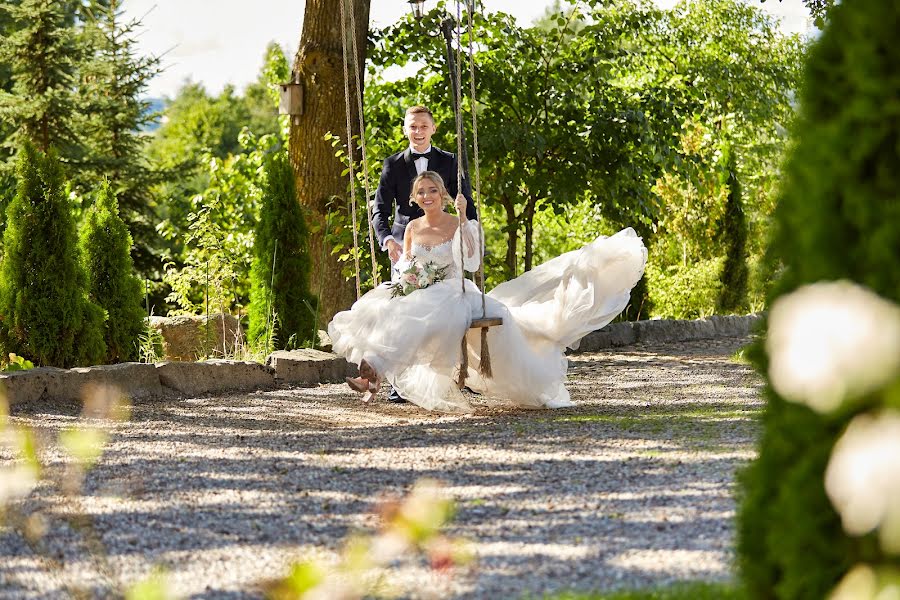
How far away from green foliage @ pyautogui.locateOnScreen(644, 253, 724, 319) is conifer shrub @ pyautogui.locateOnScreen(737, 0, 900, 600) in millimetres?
12549

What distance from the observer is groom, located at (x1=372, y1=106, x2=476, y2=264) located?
7.38m

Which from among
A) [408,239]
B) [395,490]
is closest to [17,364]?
[408,239]

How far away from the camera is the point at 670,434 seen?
5.83 meters

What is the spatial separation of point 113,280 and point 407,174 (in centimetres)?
265

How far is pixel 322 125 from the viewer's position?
35.8 feet

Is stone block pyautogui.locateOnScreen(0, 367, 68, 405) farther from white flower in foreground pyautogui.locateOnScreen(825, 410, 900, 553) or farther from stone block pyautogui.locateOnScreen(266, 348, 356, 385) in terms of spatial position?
white flower in foreground pyautogui.locateOnScreen(825, 410, 900, 553)

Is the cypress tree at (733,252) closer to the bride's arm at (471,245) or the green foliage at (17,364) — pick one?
the bride's arm at (471,245)

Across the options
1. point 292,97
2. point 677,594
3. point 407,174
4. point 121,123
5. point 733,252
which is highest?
point 121,123

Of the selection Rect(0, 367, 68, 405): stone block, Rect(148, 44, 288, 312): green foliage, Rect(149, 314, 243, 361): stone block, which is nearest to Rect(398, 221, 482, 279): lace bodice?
Rect(0, 367, 68, 405): stone block

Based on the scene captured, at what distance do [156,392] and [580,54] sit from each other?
18.0 feet

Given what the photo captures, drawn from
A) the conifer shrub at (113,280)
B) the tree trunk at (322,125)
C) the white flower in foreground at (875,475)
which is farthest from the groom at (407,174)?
the white flower in foreground at (875,475)

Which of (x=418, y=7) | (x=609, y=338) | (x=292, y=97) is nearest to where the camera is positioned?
(x=418, y=7)

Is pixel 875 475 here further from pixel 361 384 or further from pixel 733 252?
pixel 733 252

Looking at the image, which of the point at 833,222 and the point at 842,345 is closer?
the point at 842,345
